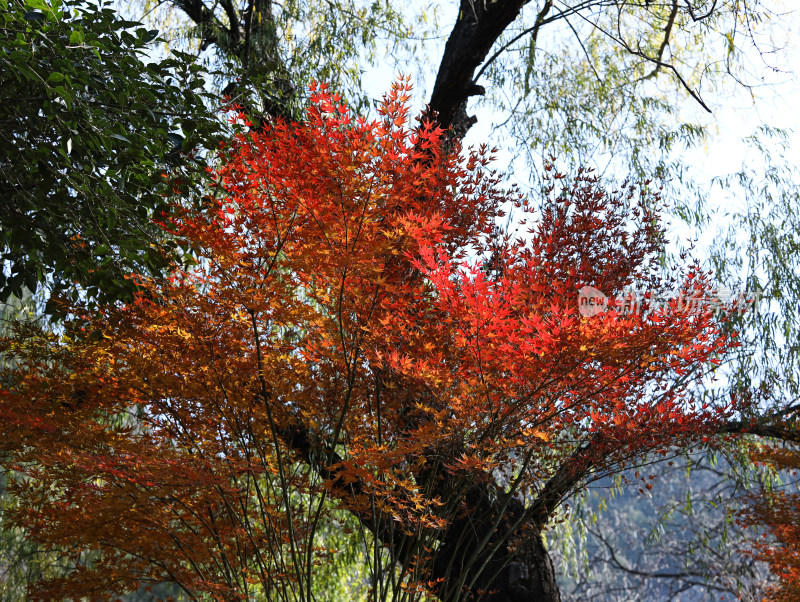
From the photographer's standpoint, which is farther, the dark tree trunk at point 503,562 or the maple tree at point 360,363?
the dark tree trunk at point 503,562

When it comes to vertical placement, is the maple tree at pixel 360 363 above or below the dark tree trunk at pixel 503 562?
above

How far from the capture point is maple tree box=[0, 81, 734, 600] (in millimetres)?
2379

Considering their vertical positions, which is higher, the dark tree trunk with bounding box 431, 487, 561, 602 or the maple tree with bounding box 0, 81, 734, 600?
the maple tree with bounding box 0, 81, 734, 600

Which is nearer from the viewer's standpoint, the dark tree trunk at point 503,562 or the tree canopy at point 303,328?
the tree canopy at point 303,328

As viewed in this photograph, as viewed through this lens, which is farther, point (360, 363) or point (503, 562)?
point (503, 562)

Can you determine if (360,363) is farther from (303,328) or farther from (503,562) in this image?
(503,562)

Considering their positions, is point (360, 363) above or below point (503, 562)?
above

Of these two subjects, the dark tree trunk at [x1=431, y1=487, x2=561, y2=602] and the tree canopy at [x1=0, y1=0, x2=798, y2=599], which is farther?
the dark tree trunk at [x1=431, y1=487, x2=561, y2=602]

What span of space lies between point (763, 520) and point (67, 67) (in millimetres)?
4380

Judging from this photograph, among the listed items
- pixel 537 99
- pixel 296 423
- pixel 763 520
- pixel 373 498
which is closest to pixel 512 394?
pixel 373 498

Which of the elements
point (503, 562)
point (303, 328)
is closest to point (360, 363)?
point (303, 328)

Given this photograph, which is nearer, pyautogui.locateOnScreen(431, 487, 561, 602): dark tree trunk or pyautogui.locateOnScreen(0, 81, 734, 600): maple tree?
pyautogui.locateOnScreen(0, 81, 734, 600): maple tree

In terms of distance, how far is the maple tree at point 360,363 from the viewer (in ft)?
7.80

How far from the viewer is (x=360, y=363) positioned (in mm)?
2896
